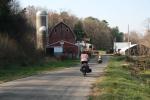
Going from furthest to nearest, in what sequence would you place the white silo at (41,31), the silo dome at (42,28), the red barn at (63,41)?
the red barn at (63,41) < the silo dome at (42,28) < the white silo at (41,31)

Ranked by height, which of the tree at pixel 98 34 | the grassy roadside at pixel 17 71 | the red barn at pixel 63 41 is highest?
the tree at pixel 98 34

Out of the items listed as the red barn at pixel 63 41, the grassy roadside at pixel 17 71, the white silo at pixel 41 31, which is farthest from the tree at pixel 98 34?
the grassy roadside at pixel 17 71

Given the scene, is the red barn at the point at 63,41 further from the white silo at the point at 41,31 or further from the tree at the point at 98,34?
the tree at the point at 98,34

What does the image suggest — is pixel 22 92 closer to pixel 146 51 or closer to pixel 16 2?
pixel 16 2

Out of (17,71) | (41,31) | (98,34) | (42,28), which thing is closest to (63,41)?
(42,28)

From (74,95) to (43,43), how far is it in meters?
55.2

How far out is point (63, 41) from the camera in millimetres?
86750

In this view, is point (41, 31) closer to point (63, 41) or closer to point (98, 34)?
point (63, 41)

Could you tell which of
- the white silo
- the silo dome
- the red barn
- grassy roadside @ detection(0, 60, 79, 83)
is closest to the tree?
the red barn

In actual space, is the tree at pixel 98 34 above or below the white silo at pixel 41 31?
above

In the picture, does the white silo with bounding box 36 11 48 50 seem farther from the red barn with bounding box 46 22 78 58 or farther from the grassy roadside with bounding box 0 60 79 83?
the grassy roadside with bounding box 0 60 79 83

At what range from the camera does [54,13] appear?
463 feet

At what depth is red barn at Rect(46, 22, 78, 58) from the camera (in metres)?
83.8

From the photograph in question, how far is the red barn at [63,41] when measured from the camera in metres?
83.8
